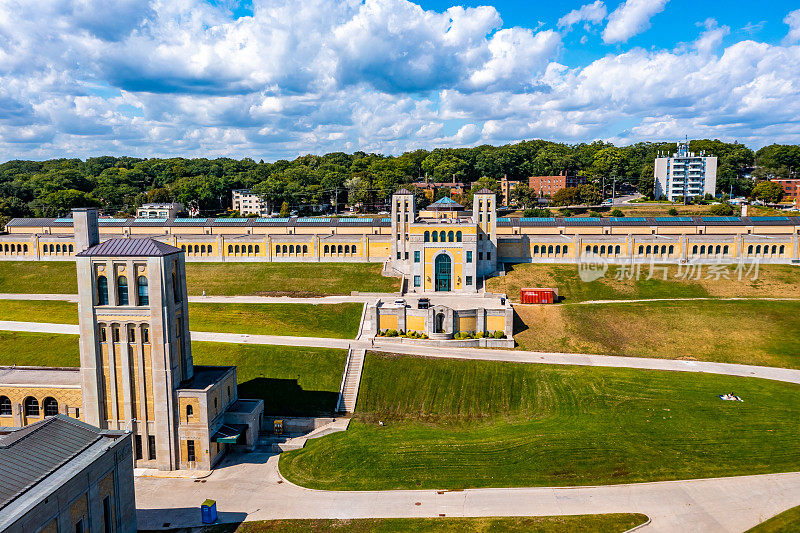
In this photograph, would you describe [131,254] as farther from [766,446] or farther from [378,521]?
[766,446]

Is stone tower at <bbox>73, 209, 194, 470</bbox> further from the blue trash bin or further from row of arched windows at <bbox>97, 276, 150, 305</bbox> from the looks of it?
the blue trash bin

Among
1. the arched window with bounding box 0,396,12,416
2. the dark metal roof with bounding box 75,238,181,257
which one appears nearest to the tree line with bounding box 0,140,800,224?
the arched window with bounding box 0,396,12,416

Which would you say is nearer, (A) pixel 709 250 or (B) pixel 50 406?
(B) pixel 50 406

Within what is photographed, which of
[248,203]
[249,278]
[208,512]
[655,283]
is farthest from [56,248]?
[655,283]

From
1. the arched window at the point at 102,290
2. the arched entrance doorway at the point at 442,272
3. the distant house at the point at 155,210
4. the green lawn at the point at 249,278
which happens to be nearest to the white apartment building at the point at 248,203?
the distant house at the point at 155,210

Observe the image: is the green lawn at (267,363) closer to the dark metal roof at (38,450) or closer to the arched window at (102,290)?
the arched window at (102,290)

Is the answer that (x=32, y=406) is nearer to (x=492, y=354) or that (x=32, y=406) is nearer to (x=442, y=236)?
(x=492, y=354)
